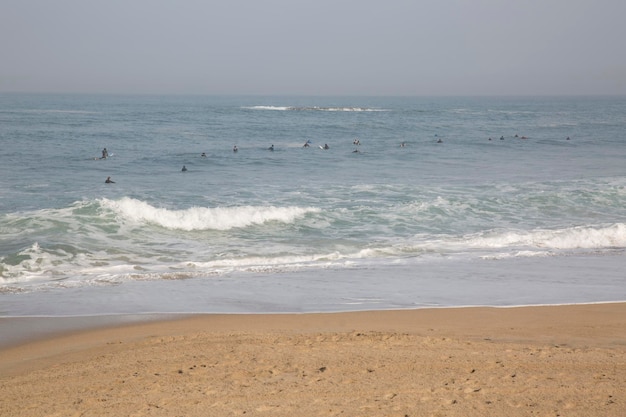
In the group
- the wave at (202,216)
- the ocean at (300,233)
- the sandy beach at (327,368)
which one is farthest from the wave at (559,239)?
the sandy beach at (327,368)

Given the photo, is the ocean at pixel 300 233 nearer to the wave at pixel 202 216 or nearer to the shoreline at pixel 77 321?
the wave at pixel 202 216

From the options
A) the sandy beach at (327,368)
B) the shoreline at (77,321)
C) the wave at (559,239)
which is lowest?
the wave at (559,239)

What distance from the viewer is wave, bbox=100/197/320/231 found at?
56.1 ft

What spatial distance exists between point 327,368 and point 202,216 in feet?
37.6

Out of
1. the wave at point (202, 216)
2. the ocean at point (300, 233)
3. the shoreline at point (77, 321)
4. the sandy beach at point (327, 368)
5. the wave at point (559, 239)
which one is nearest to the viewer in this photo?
the sandy beach at point (327, 368)

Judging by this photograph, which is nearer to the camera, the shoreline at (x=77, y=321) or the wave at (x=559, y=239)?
the shoreline at (x=77, y=321)

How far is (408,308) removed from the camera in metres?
9.90

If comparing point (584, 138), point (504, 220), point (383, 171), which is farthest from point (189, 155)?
point (584, 138)

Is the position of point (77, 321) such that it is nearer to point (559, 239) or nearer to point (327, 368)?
point (327, 368)

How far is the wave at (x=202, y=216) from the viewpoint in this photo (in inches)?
673

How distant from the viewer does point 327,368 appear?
21.5 feet

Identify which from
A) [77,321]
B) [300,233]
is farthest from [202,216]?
[77,321]

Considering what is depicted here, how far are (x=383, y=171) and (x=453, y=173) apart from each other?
3056 millimetres

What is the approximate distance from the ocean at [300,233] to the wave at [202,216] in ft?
0.17
